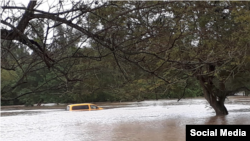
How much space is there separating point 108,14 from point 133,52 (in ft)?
2.02

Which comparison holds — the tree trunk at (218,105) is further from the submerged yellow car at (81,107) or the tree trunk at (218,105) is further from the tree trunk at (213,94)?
the submerged yellow car at (81,107)

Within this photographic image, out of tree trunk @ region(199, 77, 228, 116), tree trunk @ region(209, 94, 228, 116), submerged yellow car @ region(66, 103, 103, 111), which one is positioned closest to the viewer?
tree trunk @ region(199, 77, 228, 116)

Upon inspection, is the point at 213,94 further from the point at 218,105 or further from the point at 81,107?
the point at 81,107

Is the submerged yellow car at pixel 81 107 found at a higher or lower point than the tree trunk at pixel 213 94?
lower

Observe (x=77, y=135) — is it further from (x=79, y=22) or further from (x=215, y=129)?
(x=79, y=22)

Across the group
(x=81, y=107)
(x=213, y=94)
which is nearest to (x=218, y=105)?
(x=213, y=94)

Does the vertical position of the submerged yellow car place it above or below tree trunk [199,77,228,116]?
below

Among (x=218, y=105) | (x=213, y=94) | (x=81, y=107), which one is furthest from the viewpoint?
(x=81, y=107)

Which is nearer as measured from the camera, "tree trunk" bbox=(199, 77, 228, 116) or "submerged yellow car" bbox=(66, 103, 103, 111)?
"tree trunk" bbox=(199, 77, 228, 116)

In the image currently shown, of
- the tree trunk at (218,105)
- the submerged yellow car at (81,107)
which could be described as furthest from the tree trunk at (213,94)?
the submerged yellow car at (81,107)

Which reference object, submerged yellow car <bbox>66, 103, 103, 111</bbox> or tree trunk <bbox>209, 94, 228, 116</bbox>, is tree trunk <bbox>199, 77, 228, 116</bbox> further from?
submerged yellow car <bbox>66, 103, 103, 111</bbox>

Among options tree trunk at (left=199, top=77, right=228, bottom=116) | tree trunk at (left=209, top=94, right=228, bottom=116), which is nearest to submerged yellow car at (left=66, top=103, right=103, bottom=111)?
tree trunk at (left=199, top=77, right=228, bottom=116)

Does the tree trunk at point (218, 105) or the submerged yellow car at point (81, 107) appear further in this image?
the submerged yellow car at point (81, 107)

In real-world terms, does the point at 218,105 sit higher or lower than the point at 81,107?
higher
